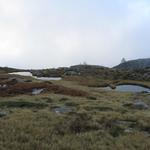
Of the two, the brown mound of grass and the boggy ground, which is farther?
the brown mound of grass

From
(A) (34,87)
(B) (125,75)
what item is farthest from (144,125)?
(B) (125,75)

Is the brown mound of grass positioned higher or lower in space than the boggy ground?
higher

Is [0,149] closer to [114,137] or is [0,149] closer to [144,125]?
[114,137]

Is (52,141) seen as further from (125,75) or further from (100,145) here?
(125,75)

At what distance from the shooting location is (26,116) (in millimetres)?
24594

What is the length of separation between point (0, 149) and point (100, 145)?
4483 mm

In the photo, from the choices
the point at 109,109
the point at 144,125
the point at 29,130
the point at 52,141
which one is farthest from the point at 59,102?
the point at 52,141

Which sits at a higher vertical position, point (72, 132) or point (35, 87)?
point (35, 87)

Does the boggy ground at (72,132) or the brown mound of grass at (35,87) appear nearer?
the boggy ground at (72,132)

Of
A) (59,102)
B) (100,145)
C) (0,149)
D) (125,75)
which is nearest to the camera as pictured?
(0,149)

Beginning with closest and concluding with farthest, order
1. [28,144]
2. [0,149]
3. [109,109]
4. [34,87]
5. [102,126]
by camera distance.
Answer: [0,149] → [28,144] → [102,126] → [109,109] → [34,87]

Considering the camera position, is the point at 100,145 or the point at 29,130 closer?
the point at 100,145

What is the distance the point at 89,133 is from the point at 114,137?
1256 mm

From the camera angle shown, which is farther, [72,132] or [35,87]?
[35,87]
